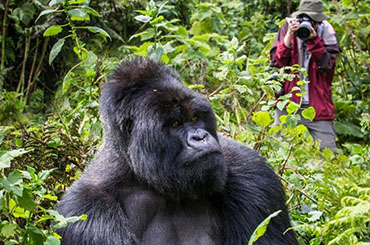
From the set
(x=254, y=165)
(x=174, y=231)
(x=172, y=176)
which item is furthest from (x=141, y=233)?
(x=254, y=165)

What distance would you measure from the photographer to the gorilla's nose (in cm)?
268

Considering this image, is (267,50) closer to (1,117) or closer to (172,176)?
(1,117)

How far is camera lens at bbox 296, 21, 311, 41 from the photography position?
472 cm

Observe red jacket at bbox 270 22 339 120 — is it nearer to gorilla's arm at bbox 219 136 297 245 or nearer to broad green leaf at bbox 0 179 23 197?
gorilla's arm at bbox 219 136 297 245

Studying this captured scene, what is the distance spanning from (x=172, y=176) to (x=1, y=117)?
5.20 feet

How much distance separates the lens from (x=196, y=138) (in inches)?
89.4

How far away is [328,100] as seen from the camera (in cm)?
511

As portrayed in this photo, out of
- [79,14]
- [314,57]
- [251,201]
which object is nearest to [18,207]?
[251,201]

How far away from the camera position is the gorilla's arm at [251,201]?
2.45 m

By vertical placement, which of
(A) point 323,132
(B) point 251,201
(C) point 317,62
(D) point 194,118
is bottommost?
(A) point 323,132

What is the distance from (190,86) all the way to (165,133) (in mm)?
1365

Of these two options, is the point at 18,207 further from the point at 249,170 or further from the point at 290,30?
the point at 290,30

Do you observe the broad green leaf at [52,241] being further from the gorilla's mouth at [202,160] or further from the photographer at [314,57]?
the photographer at [314,57]

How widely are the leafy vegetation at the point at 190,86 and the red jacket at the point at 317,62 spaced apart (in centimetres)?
20
